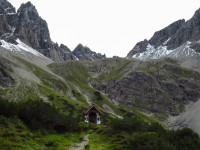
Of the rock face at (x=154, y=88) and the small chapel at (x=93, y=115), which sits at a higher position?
the rock face at (x=154, y=88)

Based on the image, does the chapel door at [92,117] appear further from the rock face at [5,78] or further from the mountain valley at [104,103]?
the rock face at [5,78]

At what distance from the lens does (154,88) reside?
17512cm

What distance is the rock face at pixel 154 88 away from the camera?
6457 inches

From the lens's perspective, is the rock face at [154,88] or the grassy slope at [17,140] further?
the rock face at [154,88]

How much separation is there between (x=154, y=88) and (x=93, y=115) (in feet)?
390

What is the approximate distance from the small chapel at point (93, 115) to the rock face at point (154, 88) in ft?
317

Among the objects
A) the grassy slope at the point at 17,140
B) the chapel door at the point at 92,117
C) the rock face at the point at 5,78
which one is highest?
the rock face at the point at 5,78

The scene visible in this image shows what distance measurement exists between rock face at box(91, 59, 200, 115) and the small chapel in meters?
96.5

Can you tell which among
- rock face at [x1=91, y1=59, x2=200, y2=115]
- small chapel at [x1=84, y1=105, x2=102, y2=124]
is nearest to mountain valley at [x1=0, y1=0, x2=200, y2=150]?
rock face at [x1=91, y1=59, x2=200, y2=115]

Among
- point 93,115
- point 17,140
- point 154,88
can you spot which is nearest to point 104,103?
point 154,88

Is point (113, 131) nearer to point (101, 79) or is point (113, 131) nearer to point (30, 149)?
point (30, 149)

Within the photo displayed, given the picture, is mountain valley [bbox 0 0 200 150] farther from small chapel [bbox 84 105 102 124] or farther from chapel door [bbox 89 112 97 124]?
chapel door [bbox 89 112 97 124]

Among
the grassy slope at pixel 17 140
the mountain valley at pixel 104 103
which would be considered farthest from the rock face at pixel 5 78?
the grassy slope at pixel 17 140

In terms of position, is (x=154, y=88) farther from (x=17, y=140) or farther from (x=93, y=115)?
(x=17, y=140)
